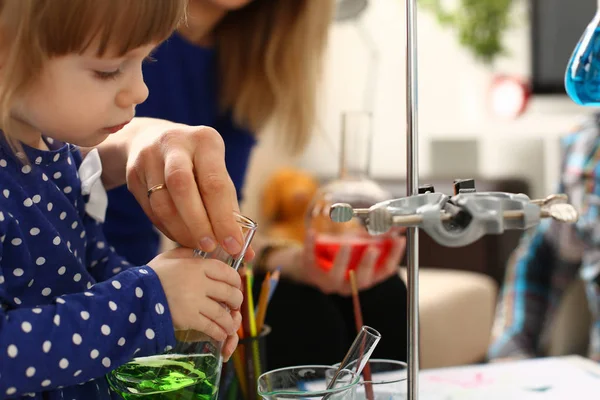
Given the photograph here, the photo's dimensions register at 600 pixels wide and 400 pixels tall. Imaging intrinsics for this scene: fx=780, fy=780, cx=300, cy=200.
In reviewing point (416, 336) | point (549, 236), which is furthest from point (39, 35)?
point (549, 236)

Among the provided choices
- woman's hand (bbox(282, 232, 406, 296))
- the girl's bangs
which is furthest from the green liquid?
Result: woman's hand (bbox(282, 232, 406, 296))

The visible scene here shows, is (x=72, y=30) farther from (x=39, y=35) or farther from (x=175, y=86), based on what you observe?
(x=175, y=86)

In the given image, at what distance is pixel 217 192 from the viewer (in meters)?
0.59

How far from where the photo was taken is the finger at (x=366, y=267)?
1053mm

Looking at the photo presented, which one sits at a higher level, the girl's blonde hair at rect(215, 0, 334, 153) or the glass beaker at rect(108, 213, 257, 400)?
the girl's blonde hair at rect(215, 0, 334, 153)

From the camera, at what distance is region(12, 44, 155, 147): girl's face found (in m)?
0.56

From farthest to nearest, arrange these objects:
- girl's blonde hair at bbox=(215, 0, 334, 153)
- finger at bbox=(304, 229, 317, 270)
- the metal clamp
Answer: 1. girl's blonde hair at bbox=(215, 0, 334, 153)
2. finger at bbox=(304, 229, 317, 270)
3. the metal clamp

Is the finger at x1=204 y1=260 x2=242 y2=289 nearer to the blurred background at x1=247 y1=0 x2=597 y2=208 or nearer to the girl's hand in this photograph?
the girl's hand

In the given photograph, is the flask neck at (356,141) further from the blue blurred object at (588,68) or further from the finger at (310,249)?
the blue blurred object at (588,68)

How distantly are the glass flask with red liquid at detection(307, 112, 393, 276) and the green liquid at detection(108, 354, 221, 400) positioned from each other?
0.44 m

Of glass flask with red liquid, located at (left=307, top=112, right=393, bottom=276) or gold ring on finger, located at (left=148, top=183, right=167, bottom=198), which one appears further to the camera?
glass flask with red liquid, located at (left=307, top=112, right=393, bottom=276)

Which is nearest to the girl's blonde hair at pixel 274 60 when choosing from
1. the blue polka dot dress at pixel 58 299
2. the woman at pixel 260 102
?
the woman at pixel 260 102

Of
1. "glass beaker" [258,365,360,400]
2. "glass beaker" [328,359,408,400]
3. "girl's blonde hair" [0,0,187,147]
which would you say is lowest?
"glass beaker" [328,359,408,400]

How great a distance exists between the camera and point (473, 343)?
6.61 feet
